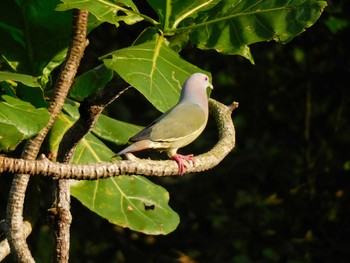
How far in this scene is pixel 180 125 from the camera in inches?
81.4

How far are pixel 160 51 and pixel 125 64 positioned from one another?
0.19m

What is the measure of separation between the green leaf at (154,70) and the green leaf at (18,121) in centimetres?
18

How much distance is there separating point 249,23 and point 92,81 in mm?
455

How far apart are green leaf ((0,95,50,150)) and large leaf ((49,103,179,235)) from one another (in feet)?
1.65

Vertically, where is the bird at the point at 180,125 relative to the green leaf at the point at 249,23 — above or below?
below

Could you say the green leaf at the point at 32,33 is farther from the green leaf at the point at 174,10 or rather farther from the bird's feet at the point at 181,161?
the bird's feet at the point at 181,161

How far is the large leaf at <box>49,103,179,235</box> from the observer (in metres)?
2.57

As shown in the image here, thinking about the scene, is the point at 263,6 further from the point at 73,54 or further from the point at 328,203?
the point at 328,203

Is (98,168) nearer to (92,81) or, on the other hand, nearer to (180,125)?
(180,125)

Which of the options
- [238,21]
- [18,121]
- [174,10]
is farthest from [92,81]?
[18,121]

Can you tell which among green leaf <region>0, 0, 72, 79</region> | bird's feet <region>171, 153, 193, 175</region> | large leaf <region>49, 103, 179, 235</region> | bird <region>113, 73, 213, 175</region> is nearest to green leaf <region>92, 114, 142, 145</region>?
large leaf <region>49, 103, 179, 235</region>

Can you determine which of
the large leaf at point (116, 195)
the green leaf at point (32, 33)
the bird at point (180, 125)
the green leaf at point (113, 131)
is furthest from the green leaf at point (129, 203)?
the bird at point (180, 125)

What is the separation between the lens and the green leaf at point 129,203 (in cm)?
259

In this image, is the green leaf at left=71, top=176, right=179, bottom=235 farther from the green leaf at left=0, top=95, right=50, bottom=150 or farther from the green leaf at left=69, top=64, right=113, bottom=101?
the green leaf at left=0, top=95, right=50, bottom=150
